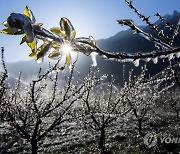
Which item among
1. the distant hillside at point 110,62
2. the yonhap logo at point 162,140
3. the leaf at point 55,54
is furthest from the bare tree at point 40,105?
the distant hillside at point 110,62

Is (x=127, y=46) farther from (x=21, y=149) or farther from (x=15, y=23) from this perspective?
(x=15, y=23)

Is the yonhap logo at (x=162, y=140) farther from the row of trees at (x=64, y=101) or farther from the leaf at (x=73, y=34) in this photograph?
the leaf at (x=73, y=34)

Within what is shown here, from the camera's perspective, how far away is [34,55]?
0.90 meters

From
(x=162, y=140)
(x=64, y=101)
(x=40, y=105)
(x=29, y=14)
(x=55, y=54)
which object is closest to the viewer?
(x=29, y=14)

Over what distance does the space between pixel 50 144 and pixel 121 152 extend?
4.84m

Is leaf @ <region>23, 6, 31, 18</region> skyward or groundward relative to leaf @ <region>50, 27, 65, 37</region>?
skyward

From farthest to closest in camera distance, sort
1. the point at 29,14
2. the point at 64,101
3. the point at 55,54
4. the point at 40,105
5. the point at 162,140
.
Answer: the point at 162,140 < the point at 40,105 < the point at 64,101 < the point at 55,54 < the point at 29,14

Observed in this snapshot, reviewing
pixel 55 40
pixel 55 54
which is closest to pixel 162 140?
pixel 55 54

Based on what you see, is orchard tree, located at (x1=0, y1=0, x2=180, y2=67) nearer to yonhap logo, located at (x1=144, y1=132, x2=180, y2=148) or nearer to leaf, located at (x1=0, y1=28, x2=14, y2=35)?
leaf, located at (x1=0, y1=28, x2=14, y2=35)

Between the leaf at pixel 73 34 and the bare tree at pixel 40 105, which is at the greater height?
the leaf at pixel 73 34

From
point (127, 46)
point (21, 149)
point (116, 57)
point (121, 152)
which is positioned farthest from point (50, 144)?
point (127, 46)

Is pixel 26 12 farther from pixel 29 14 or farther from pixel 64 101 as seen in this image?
pixel 64 101

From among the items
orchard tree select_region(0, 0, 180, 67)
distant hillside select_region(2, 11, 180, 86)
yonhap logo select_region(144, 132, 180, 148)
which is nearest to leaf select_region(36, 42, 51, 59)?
orchard tree select_region(0, 0, 180, 67)

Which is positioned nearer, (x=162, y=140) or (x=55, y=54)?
(x=55, y=54)
